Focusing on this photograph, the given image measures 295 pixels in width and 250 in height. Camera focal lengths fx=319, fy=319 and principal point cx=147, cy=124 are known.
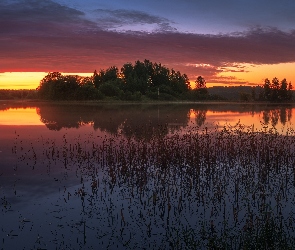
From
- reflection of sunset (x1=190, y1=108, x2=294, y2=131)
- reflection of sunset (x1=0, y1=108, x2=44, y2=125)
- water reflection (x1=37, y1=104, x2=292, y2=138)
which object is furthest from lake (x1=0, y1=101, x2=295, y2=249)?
reflection of sunset (x1=0, y1=108, x2=44, y2=125)

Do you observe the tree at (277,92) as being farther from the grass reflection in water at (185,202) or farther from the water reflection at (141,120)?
the grass reflection in water at (185,202)

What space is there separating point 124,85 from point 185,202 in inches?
4128

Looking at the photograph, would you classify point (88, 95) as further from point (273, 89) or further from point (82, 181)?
point (82, 181)

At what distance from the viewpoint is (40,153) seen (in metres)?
18.7

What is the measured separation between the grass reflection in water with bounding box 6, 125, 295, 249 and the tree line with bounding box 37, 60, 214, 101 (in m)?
86.1

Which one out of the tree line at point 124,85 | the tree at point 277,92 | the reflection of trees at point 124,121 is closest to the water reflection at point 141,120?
the reflection of trees at point 124,121

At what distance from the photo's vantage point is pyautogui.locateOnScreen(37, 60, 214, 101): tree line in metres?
101

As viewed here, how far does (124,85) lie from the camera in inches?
4483

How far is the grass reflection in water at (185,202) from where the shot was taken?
8109mm

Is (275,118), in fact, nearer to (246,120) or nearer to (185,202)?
(246,120)

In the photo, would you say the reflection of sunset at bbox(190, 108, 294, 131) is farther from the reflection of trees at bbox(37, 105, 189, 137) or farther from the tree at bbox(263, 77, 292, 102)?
the tree at bbox(263, 77, 292, 102)

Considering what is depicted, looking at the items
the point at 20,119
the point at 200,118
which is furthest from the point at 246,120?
the point at 20,119

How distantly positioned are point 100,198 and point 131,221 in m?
2.21

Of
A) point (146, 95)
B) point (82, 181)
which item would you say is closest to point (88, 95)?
point (146, 95)
